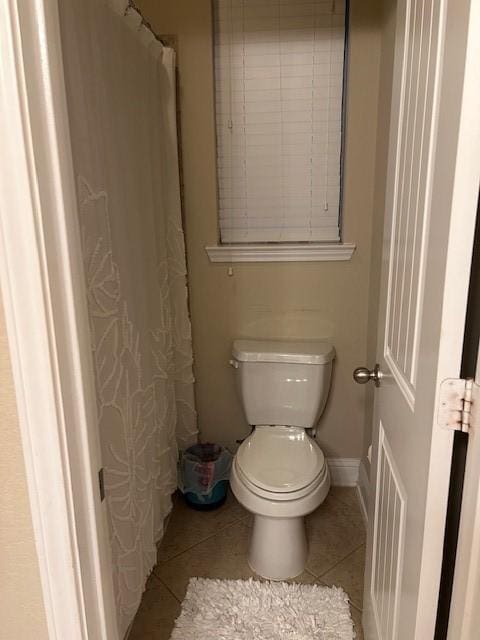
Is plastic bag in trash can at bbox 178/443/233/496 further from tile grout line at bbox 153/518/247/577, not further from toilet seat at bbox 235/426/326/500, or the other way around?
toilet seat at bbox 235/426/326/500

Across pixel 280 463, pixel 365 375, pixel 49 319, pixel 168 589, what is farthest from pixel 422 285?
pixel 168 589

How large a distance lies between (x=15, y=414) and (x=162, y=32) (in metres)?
1.75

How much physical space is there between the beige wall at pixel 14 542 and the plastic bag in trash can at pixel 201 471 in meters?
1.35

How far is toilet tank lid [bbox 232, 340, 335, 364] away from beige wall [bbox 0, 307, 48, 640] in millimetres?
1322

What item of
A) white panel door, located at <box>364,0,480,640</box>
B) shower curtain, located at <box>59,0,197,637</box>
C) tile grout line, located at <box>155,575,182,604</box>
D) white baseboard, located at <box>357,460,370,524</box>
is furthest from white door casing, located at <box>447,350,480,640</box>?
white baseboard, located at <box>357,460,370,524</box>

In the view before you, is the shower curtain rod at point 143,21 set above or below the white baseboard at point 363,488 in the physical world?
above

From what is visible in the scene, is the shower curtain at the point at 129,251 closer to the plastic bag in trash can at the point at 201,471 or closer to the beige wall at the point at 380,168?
the plastic bag in trash can at the point at 201,471

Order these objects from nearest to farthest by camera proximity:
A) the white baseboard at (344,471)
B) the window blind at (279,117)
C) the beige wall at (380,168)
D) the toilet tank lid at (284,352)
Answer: the beige wall at (380,168) → the window blind at (279,117) → the toilet tank lid at (284,352) → the white baseboard at (344,471)

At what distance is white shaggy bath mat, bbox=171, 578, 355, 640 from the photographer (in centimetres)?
155

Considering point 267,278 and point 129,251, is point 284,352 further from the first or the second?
point 129,251

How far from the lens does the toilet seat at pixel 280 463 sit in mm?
1676

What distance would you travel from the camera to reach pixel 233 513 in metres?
2.15

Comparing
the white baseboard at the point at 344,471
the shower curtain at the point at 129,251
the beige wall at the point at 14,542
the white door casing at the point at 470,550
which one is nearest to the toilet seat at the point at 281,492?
the shower curtain at the point at 129,251

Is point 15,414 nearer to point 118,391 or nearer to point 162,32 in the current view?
point 118,391
